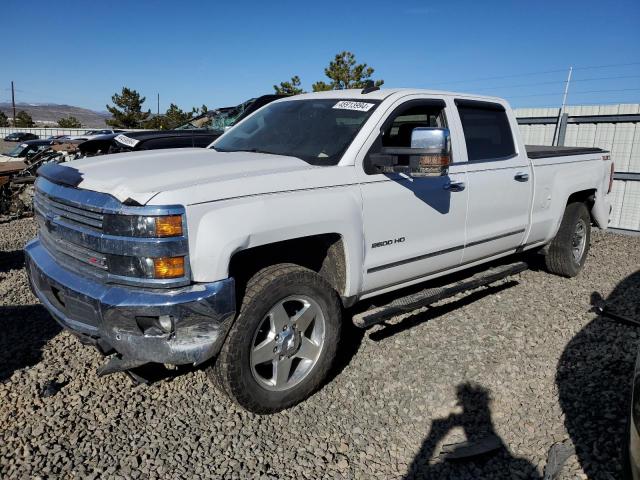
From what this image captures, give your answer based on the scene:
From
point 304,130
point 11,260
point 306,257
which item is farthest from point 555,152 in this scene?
point 11,260

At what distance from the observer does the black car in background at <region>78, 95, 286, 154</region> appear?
7446mm

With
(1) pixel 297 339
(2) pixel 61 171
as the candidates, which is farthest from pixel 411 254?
(2) pixel 61 171

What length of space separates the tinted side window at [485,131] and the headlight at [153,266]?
9.11ft

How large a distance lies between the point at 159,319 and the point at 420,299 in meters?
2.05

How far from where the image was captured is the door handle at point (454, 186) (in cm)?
402

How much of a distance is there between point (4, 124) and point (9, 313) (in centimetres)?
6451

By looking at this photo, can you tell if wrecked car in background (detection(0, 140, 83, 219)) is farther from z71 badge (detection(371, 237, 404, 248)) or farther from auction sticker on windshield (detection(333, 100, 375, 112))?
z71 badge (detection(371, 237, 404, 248))

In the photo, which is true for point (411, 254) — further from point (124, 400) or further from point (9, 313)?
point (9, 313)

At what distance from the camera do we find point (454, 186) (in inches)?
161

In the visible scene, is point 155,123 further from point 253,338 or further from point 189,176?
point 253,338

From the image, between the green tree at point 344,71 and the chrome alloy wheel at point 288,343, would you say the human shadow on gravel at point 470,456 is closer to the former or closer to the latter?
the chrome alloy wheel at point 288,343

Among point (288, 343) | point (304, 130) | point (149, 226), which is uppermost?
point (304, 130)

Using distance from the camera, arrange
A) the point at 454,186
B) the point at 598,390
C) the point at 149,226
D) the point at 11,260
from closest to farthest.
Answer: the point at 149,226 < the point at 598,390 < the point at 454,186 < the point at 11,260

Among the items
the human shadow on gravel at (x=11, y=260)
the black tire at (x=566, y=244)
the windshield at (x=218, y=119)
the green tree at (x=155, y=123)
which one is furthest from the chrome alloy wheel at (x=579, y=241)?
the green tree at (x=155, y=123)
